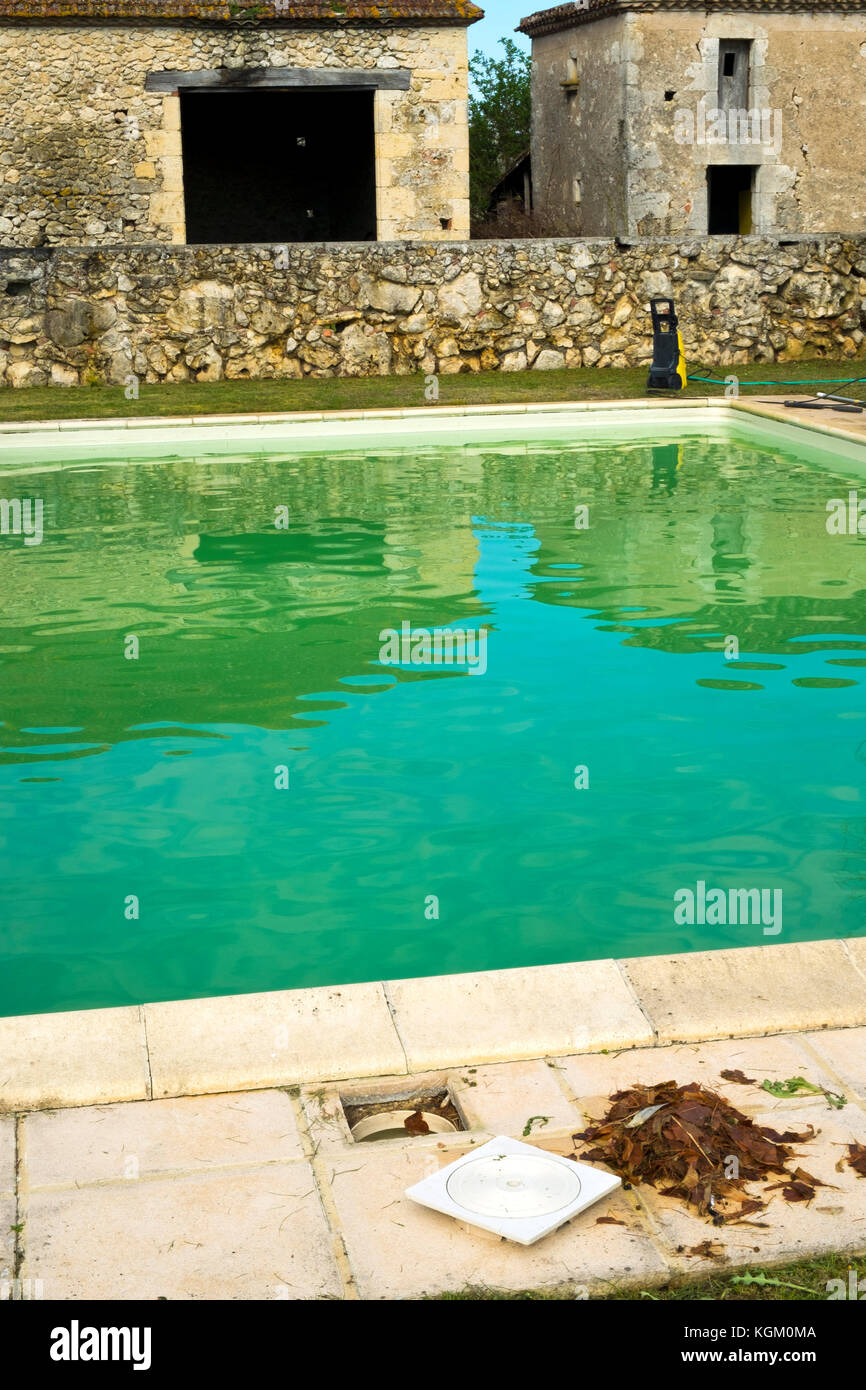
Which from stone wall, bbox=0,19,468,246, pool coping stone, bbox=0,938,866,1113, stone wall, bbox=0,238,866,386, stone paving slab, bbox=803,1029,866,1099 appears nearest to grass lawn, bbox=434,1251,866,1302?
stone paving slab, bbox=803,1029,866,1099

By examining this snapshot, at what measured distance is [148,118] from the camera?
73.5ft

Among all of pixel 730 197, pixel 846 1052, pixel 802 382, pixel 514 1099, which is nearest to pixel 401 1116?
pixel 514 1099

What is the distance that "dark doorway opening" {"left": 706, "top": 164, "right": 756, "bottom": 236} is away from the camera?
101 ft

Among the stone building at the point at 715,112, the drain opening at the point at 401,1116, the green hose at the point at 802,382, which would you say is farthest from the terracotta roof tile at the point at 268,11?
the drain opening at the point at 401,1116

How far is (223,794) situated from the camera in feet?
20.2

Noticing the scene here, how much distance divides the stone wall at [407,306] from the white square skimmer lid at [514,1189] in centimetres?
1585

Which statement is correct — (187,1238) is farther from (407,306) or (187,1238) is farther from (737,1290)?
(407,306)

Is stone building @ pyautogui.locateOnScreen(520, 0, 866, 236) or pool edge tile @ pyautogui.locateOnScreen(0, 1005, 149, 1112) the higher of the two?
stone building @ pyautogui.locateOnScreen(520, 0, 866, 236)

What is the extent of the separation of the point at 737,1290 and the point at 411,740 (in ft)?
13.4

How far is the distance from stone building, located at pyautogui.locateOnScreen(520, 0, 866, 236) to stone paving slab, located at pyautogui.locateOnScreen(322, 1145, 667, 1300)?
28.0 m

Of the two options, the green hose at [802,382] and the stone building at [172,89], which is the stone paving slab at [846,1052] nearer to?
the green hose at [802,382]

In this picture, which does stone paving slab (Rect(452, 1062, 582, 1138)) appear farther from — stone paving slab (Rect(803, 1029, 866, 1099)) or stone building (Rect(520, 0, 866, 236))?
stone building (Rect(520, 0, 866, 236))

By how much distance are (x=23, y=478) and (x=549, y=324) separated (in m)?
8.07
